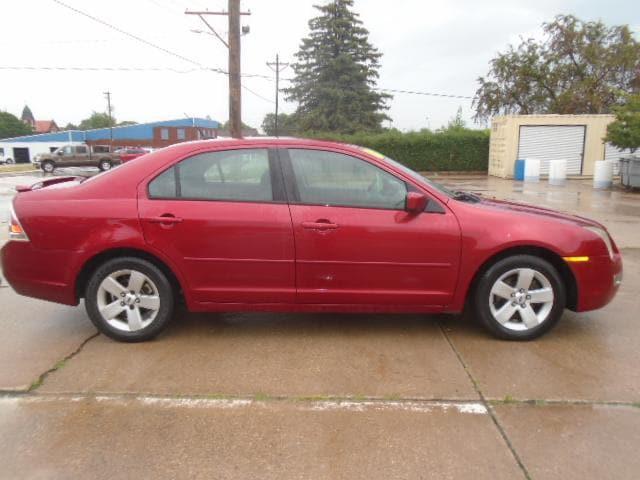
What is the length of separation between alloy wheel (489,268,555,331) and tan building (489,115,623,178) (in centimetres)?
2184

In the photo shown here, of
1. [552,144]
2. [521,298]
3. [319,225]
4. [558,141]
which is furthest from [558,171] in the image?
[319,225]

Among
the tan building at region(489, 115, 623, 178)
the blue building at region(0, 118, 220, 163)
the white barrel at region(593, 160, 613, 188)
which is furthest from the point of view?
the blue building at region(0, 118, 220, 163)

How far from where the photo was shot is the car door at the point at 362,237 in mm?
3838

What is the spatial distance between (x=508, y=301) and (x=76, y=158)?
36.2 metres

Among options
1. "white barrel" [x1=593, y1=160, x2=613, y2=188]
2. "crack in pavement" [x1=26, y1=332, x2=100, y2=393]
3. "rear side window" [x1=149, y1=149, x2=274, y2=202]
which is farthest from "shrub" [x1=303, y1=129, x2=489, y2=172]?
"crack in pavement" [x1=26, y1=332, x2=100, y2=393]

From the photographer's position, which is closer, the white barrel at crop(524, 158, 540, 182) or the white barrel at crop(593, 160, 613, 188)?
the white barrel at crop(593, 160, 613, 188)

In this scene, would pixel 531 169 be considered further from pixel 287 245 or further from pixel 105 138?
pixel 105 138

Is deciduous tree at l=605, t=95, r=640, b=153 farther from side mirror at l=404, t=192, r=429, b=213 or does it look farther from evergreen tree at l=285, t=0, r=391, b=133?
evergreen tree at l=285, t=0, r=391, b=133

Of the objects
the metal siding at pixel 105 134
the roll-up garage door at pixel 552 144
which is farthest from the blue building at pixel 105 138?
the roll-up garage door at pixel 552 144

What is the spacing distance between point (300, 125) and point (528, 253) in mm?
39942

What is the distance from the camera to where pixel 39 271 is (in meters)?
3.95

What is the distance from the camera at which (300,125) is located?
42.7 metres

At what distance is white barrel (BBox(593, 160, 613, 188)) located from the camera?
18.2m

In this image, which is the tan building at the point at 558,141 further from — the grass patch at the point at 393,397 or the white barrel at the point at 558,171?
the grass patch at the point at 393,397
